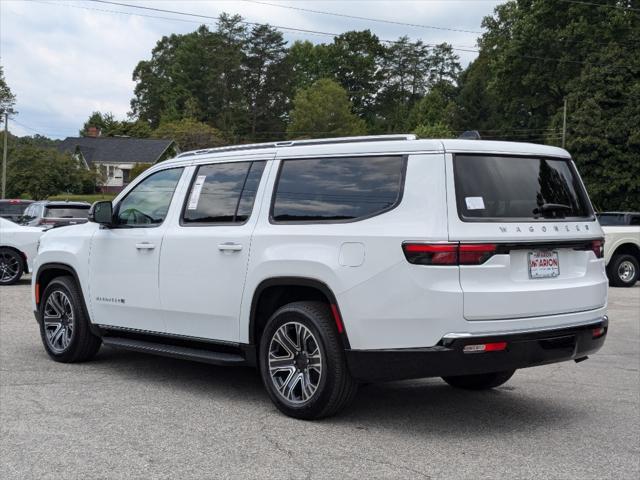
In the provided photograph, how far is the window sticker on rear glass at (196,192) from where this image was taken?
683cm

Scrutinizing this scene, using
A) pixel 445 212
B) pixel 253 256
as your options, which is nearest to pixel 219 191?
pixel 253 256

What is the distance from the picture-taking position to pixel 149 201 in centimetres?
734

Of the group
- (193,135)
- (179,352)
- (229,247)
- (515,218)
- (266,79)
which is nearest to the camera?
(515,218)

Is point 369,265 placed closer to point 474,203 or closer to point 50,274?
point 474,203

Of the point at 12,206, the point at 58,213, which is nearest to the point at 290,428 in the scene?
the point at 58,213

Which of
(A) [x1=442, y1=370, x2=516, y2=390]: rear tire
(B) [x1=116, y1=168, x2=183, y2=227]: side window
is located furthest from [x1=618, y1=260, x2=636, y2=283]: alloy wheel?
(B) [x1=116, y1=168, x2=183, y2=227]: side window

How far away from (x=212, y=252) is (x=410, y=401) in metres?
1.94

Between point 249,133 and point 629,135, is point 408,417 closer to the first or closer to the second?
point 629,135

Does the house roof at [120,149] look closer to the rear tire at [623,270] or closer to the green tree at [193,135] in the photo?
the green tree at [193,135]

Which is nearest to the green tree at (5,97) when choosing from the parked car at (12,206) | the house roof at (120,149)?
the house roof at (120,149)

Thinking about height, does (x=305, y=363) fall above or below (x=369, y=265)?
below

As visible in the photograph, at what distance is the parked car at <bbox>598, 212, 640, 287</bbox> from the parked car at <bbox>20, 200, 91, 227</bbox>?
12515 mm

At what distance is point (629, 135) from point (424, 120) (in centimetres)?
5371

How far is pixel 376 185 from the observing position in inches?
221
